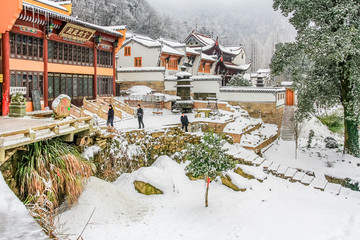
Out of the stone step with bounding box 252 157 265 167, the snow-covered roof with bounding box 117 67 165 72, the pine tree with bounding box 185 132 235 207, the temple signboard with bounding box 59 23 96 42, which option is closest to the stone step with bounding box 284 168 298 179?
the stone step with bounding box 252 157 265 167

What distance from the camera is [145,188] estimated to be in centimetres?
1132

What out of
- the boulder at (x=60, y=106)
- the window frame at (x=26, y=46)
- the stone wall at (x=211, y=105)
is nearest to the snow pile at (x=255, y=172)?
the boulder at (x=60, y=106)

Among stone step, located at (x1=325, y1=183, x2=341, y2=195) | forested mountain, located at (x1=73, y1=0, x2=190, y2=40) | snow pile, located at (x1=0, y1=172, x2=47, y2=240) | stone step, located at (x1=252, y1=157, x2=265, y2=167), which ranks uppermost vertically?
forested mountain, located at (x1=73, y1=0, x2=190, y2=40)

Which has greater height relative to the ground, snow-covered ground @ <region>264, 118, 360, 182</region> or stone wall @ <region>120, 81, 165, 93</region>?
stone wall @ <region>120, 81, 165, 93</region>

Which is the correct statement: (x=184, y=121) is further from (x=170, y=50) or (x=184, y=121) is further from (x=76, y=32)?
(x=170, y=50)

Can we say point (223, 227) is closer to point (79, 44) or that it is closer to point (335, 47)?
point (335, 47)

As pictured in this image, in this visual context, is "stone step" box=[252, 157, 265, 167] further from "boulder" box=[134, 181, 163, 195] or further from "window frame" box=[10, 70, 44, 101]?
"window frame" box=[10, 70, 44, 101]

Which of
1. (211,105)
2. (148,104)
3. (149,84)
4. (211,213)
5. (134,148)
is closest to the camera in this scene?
(211,213)

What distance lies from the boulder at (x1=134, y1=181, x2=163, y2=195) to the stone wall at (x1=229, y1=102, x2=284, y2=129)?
1741 centimetres

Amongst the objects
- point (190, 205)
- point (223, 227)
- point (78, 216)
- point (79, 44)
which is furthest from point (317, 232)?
point (79, 44)

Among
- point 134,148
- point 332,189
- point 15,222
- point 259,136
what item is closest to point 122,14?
point 259,136

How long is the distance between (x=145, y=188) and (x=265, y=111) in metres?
18.0

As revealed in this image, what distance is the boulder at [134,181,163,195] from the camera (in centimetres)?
1131

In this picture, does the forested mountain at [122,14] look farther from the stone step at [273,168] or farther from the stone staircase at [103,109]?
the stone step at [273,168]
